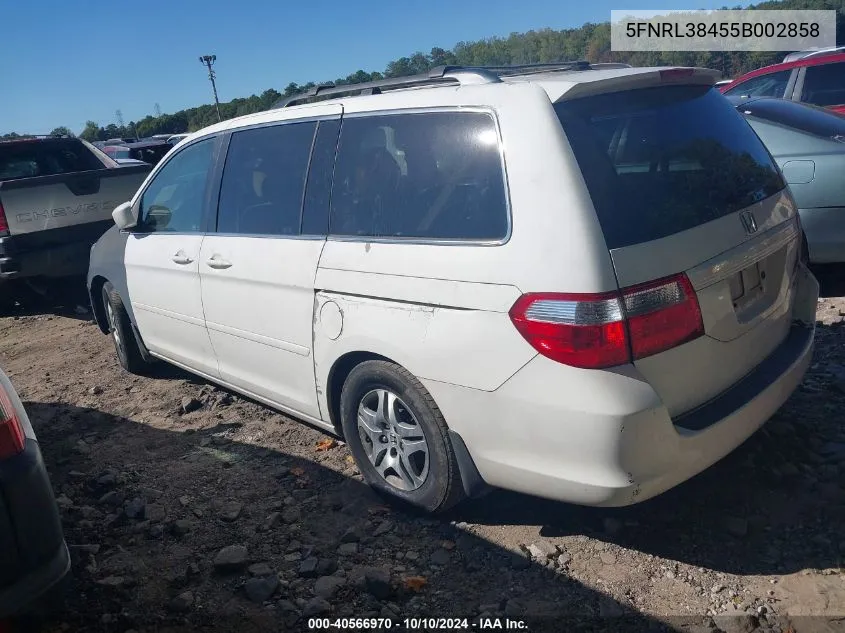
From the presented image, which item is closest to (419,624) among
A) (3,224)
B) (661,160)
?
(661,160)

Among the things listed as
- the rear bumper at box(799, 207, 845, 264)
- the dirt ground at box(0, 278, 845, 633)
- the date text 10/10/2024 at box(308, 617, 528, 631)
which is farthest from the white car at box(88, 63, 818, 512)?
the rear bumper at box(799, 207, 845, 264)

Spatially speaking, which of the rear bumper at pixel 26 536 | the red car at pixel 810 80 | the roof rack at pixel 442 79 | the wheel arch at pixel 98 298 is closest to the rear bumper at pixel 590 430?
the roof rack at pixel 442 79

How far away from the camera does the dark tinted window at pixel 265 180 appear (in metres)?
3.68

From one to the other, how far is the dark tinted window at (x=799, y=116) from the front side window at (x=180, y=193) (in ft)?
13.6

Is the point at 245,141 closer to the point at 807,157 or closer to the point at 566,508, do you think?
the point at 566,508

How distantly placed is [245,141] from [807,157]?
3973 mm

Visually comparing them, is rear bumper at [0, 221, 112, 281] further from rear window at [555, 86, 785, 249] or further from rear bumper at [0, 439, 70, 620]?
rear window at [555, 86, 785, 249]

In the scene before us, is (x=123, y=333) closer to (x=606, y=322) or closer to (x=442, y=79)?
(x=442, y=79)

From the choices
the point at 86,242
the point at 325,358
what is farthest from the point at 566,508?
the point at 86,242

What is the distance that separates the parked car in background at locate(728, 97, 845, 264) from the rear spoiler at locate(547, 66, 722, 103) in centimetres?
247

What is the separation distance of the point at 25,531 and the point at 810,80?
10.3 m

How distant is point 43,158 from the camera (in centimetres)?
886

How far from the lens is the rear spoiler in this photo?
2.70 meters

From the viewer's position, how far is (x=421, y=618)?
270 centimetres
